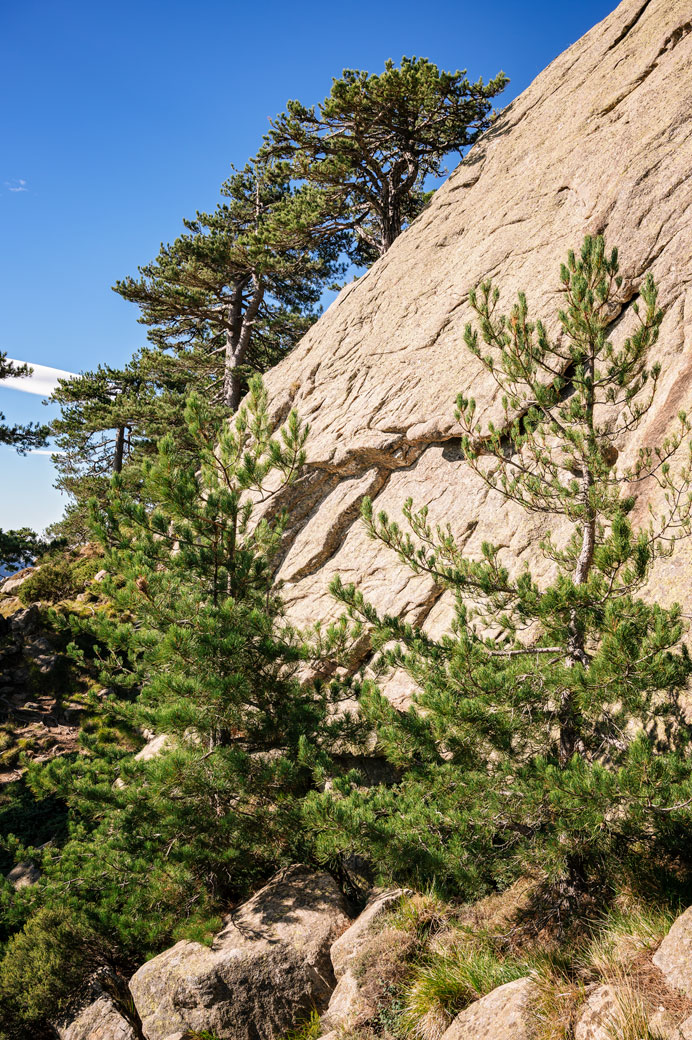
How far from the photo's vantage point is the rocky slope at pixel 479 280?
8664 mm

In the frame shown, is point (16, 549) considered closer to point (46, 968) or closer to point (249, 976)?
point (46, 968)

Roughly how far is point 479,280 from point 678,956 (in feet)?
34.9

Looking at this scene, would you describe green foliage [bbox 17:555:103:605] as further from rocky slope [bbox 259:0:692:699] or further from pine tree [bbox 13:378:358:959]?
pine tree [bbox 13:378:358:959]

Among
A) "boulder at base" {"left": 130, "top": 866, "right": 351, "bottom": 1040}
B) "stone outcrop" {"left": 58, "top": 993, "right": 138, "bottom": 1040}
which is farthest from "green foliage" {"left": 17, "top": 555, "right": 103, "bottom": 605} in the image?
"boulder at base" {"left": 130, "top": 866, "right": 351, "bottom": 1040}

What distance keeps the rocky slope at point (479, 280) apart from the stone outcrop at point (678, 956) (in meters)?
4.46

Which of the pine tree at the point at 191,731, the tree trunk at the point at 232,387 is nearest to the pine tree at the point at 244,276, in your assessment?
the tree trunk at the point at 232,387

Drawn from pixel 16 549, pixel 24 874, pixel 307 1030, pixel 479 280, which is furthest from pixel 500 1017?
pixel 16 549

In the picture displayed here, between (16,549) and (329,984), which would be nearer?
(329,984)

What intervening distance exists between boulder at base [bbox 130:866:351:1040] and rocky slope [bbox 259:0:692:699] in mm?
3243

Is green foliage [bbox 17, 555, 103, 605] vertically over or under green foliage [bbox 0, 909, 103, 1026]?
over

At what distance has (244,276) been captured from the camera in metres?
20.3

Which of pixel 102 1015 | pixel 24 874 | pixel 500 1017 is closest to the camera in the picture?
pixel 500 1017

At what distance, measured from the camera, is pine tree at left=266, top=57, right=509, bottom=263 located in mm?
14344

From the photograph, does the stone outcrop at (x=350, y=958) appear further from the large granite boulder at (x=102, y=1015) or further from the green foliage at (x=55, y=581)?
the green foliage at (x=55, y=581)
